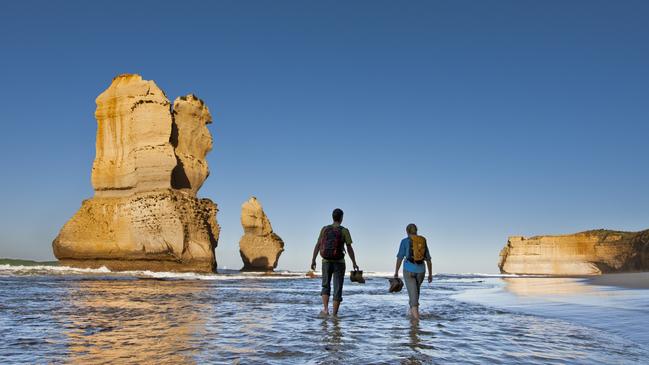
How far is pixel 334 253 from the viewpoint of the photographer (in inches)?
409

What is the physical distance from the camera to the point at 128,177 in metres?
48.4

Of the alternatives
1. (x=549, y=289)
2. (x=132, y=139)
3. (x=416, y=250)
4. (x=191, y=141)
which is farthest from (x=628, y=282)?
(x=132, y=139)

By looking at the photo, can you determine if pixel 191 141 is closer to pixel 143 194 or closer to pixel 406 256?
pixel 143 194

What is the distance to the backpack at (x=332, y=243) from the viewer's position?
1038cm

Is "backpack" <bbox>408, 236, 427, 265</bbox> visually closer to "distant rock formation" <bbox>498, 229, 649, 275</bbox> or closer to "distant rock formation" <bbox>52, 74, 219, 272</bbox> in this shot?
"distant rock formation" <bbox>52, 74, 219, 272</bbox>

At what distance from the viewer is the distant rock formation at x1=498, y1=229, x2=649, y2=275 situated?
70688 mm

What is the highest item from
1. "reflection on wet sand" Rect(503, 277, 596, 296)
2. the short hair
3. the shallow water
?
the short hair

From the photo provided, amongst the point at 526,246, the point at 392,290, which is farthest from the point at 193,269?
the point at 526,246

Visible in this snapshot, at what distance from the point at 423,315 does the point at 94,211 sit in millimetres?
43377

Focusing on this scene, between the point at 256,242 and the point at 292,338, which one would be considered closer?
the point at 292,338

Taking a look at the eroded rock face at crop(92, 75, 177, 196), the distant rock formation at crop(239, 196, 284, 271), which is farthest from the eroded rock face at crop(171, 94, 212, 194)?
the distant rock formation at crop(239, 196, 284, 271)

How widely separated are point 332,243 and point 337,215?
23.8 inches

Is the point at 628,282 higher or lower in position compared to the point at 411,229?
lower

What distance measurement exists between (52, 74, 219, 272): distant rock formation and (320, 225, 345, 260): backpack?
3554cm
